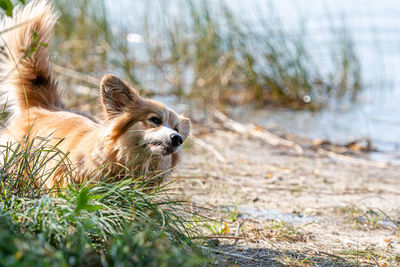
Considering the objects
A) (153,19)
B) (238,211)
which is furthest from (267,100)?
(238,211)

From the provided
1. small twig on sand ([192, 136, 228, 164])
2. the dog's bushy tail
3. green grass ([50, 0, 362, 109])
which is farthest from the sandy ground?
green grass ([50, 0, 362, 109])

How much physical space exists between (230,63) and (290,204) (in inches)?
173

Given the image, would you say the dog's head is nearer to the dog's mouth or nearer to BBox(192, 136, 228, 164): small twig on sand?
the dog's mouth

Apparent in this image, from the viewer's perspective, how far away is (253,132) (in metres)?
6.73

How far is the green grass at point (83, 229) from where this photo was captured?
6.18 feet

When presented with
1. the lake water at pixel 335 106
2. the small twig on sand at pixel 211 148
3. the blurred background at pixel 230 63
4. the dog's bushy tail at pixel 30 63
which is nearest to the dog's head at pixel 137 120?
the dog's bushy tail at pixel 30 63

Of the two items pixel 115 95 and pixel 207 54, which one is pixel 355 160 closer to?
pixel 207 54

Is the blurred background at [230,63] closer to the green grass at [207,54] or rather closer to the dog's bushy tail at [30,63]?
the green grass at [207,54]

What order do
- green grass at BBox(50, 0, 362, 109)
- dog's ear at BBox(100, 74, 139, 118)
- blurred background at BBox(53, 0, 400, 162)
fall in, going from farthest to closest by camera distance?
green grass at BBox(50, 0, 362, 109), blurred background at BBox(53, 0, 400, 162), dog's ear at BBox(100, 74, 139, 118)

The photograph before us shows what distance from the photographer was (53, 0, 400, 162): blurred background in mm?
7875

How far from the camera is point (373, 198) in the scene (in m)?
4.46

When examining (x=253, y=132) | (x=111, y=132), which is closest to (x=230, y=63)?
(x=253, y=132)

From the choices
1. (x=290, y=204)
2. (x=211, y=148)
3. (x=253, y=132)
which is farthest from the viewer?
(x=253, y=132)

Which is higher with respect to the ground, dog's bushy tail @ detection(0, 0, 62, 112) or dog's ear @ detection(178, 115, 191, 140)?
dog's bushy tail @ detection(0, 0, 62, 112)
